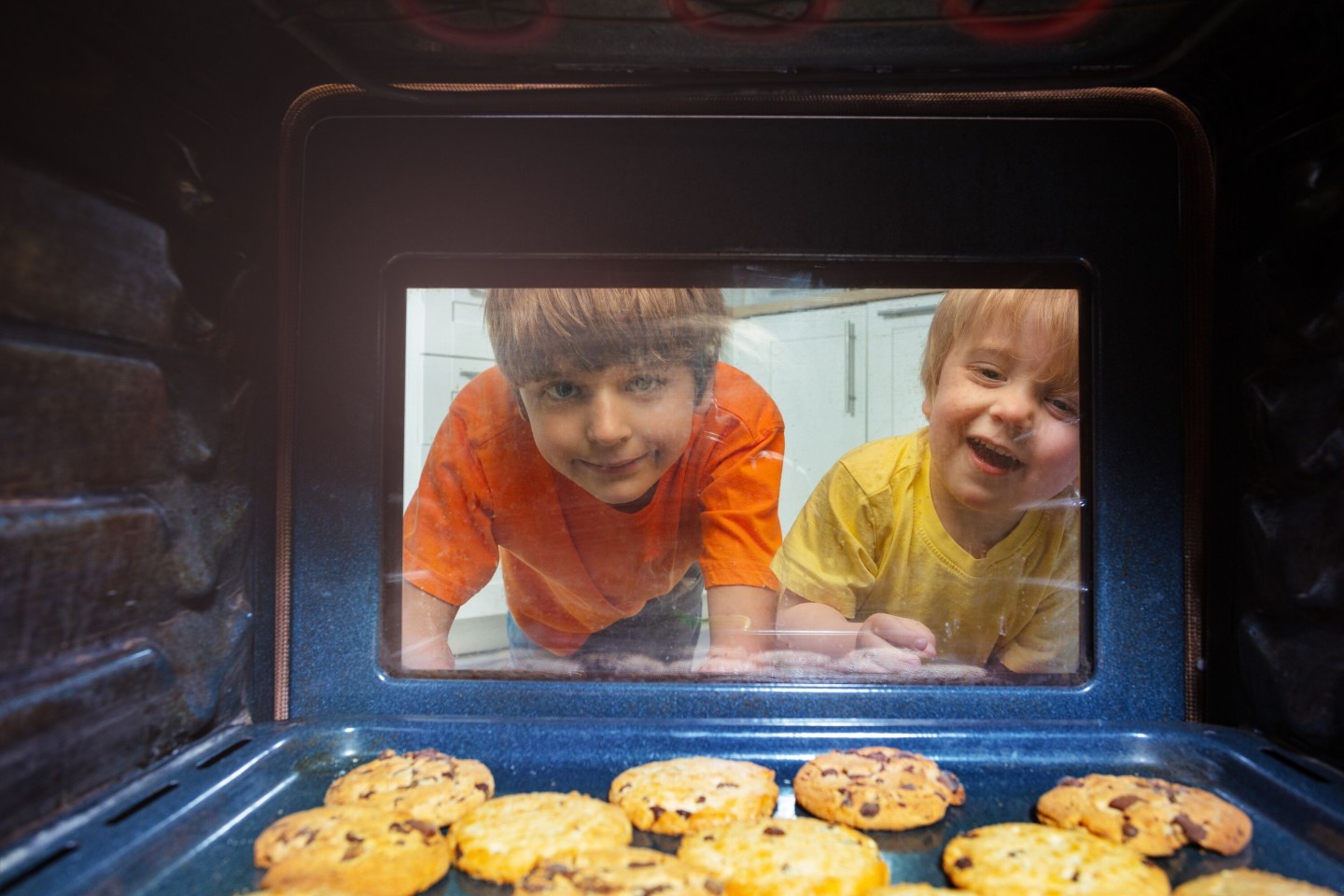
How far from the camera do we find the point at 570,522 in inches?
48.3

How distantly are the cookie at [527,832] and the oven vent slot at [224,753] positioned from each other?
342 mm

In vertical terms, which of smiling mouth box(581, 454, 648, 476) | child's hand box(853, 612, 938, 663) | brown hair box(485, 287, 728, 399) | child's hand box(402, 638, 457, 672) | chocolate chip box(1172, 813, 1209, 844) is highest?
brown hair box(485, 287, 728, 399)

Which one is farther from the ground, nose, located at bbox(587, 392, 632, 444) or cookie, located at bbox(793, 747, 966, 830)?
nose, located at bbox(587, 392, 632, 444)

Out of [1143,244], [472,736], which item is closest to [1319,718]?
[1143,244]

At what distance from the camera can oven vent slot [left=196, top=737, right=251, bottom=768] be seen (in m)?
1.03

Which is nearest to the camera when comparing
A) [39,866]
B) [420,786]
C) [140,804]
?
[39,866]

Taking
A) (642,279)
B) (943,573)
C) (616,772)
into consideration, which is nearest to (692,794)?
(616,772)

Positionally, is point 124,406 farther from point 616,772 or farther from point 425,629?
point 616,772

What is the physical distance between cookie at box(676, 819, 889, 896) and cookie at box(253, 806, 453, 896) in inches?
11.2

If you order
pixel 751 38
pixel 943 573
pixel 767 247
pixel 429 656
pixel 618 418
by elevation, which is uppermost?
pixel 751 38

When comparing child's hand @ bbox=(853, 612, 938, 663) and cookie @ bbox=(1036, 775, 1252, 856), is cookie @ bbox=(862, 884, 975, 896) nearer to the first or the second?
cookie @ bbox=(1036, 775, 1252, 856)

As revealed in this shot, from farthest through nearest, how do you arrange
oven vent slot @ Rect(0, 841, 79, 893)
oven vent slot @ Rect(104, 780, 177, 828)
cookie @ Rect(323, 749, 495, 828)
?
cookie @ Rect(323, 749, 495, 828)
oven vent slot @ Rect(104, 780, 177, 828)
oven vent slot @ Rect(0, 841, 79, 893)

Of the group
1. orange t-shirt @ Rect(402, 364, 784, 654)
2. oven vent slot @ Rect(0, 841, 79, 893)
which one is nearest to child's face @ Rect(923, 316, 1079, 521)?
orange t-shirt @ Rect(402, 364, 784, 654)

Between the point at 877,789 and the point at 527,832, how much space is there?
0.43 meters
